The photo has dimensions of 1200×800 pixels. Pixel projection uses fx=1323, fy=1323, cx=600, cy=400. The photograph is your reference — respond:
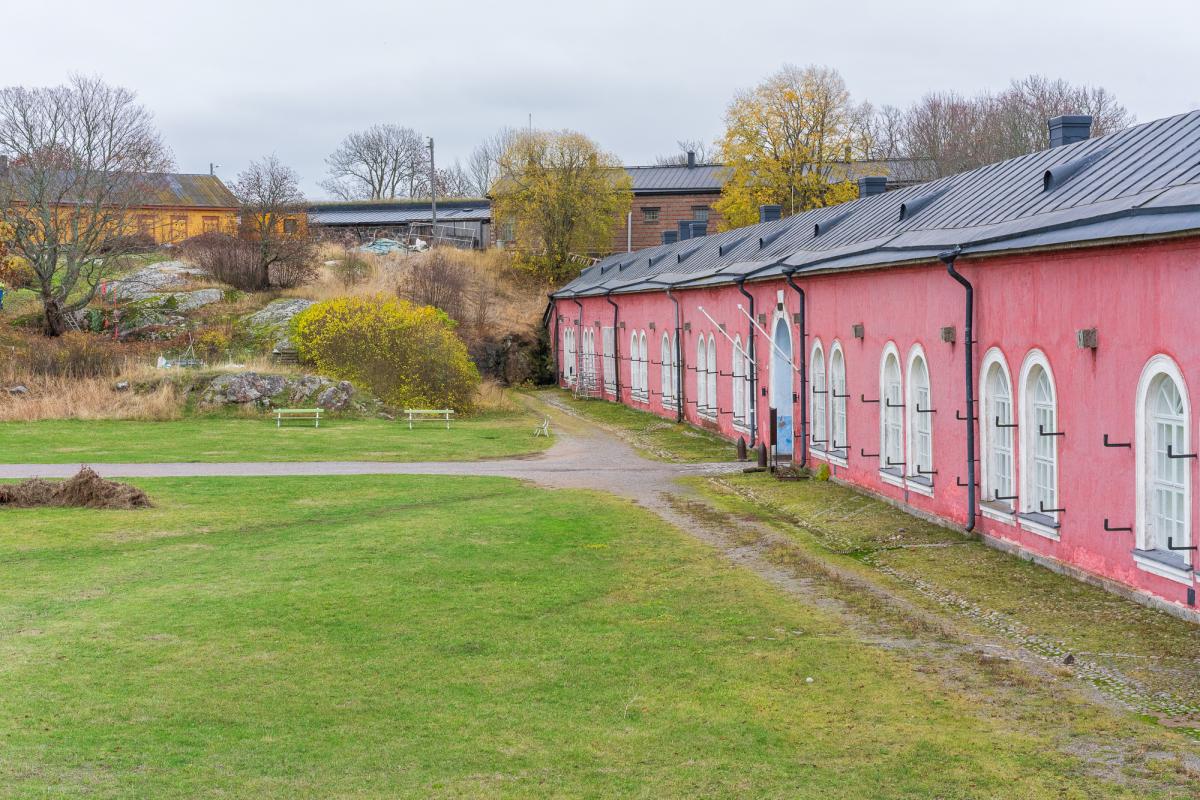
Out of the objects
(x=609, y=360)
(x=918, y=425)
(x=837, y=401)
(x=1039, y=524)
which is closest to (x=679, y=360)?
(x=609, y=360)

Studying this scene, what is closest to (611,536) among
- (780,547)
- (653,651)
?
(780,547)

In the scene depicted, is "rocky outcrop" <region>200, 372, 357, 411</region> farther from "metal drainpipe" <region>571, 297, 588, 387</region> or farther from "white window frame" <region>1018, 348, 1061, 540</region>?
"white window frame" <region>1018, 348, 1061, 540</region>

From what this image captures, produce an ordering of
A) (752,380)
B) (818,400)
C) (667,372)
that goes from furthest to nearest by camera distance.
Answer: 1. (667,372)
2. (752,380)
3. (818,400)

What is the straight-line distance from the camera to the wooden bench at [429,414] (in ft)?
109

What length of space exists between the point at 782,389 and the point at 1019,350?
1133cm

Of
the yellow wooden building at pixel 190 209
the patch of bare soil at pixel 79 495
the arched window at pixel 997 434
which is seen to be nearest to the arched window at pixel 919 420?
the arched window at pixel 997 434

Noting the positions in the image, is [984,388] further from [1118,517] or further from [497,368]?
[497,368]

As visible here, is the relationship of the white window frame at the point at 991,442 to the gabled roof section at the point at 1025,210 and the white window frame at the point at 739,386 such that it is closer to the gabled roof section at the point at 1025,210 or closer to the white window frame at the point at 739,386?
the gabled roof section at the point at 1025,210

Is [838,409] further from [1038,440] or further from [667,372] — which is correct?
[667,372]

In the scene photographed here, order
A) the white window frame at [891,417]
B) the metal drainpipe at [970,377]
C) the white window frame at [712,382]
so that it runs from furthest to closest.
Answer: the white window frame at [712,382], the white window frame at [891,417], the metal drainpipe at [970,377]

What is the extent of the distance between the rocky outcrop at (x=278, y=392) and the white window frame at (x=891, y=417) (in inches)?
706

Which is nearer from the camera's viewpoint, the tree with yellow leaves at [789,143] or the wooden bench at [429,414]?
the wooden bench at [429,414]

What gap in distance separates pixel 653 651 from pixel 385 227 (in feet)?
210

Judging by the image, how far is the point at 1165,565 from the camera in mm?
11875
